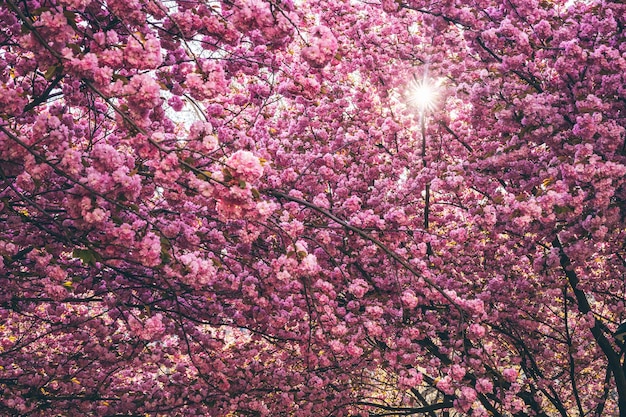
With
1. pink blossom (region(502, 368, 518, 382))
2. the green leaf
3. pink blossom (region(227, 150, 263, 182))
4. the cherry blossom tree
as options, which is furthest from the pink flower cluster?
pink blossom (region(502, 368, 518, 382))

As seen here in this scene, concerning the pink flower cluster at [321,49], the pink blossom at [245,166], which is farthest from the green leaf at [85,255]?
the pink flower cluster at [321,49]

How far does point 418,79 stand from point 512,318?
4.07 metres

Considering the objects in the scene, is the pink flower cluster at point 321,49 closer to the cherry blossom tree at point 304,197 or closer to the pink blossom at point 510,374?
the cherry blossom tree at point 304,197

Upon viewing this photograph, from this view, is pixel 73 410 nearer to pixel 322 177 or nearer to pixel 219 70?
pixel 322 177

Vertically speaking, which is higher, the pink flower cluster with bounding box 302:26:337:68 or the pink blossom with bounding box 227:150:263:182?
the pink flower cluster with bounding box 302:26:337:68

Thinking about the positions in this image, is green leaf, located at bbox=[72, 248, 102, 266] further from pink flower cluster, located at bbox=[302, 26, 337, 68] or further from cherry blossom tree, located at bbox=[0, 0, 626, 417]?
pink flower cluster, located at bbox=[302, 26, 337, 68]

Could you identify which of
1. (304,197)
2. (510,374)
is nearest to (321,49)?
A: (304,197)

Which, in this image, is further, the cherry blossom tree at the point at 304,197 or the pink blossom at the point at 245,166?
the cherry blossom tree at the point at 304,197

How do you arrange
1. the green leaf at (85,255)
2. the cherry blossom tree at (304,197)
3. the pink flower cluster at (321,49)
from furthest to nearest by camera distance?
1. the pink flower cluster at (321,49)
2. the cherry blossom tree at (304,197)
3. the green leaf at (85,255)

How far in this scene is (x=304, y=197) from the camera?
6551 millimetres

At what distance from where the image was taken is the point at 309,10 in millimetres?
8789

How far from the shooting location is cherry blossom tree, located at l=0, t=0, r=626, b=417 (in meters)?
3.27

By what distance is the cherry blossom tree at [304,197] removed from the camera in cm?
327

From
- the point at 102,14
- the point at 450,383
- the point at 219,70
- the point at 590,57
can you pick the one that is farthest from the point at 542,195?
the point at 102,14
